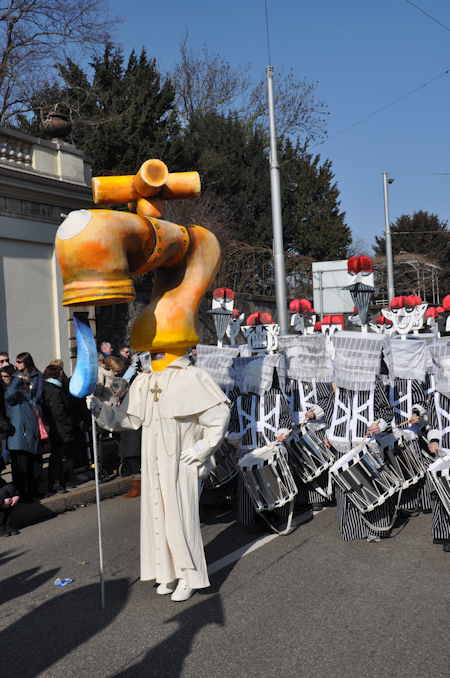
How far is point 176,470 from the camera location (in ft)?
16.3

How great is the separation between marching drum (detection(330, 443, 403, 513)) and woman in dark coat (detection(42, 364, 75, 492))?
11.5 ft

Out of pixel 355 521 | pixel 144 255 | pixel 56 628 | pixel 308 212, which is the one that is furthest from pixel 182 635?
pixel 308 212

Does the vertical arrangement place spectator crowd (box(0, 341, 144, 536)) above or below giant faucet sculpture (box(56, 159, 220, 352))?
below

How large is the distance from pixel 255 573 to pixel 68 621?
1.50 metres

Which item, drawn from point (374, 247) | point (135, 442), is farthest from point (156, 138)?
point (374, 247)

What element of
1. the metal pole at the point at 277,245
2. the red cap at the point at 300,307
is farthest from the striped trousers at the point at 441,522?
the red cap at the point at 300,307

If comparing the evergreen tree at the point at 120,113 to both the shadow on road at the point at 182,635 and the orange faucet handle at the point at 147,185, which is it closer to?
the orange faucet handle at the point at 147,185

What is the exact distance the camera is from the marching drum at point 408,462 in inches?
262

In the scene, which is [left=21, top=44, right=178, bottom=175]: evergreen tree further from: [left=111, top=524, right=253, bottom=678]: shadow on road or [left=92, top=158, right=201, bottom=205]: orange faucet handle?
[left=111, top=524, right=253, bottom=678]: shadow on road

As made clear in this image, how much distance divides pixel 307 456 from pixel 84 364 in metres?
3.14

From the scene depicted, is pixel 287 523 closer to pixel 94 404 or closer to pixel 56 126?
pixel 94 404

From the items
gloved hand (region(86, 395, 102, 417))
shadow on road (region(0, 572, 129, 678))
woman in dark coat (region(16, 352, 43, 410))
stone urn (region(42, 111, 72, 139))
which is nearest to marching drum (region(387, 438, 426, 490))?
shadow on road (region(0, 572, 129, 678))

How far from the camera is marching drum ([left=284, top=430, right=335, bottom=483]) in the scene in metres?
7.00

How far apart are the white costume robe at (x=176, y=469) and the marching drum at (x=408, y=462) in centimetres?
241
